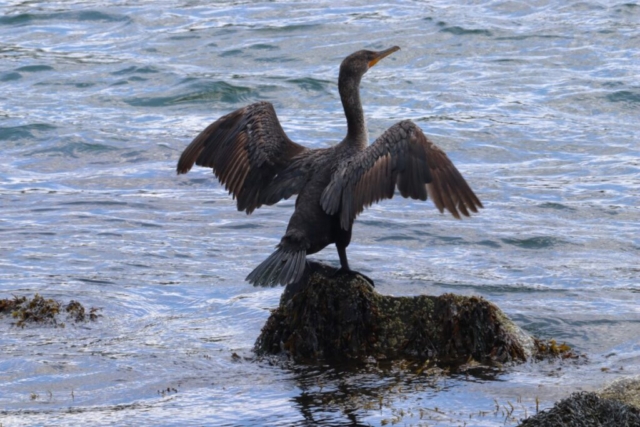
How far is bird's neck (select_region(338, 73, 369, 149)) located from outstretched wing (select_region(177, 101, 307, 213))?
0.39 metres

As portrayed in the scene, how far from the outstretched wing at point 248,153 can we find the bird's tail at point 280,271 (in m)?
0.67

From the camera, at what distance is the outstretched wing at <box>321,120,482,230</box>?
20.4 ft

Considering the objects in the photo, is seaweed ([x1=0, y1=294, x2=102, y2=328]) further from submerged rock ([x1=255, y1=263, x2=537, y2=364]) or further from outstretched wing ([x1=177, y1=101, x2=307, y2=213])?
submerged rock ([x1=255, y1=263, x2=537, y2=364])

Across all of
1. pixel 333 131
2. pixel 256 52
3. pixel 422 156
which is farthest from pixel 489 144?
pixel 422 156

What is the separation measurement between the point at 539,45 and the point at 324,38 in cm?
323

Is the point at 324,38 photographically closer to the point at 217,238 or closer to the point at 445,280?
the point at 217,238

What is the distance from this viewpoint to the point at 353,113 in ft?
23.2

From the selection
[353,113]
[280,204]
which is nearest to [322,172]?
[353,113]

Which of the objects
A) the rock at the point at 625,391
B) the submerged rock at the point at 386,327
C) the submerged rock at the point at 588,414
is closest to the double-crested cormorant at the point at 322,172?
the submerged rock at the point at 386,327

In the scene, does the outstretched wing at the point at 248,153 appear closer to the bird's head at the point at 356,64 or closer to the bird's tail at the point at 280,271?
the bird's head at the point at 356,64

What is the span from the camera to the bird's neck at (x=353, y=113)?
6.98 meters

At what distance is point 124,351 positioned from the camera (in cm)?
678

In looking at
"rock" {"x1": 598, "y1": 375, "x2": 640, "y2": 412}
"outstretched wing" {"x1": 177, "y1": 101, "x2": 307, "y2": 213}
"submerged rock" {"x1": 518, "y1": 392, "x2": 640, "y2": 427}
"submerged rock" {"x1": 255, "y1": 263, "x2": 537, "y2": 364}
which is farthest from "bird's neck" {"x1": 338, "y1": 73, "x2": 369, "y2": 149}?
"submerged rock" {"x1": 518, "y1": 392, "x2": 640, "y2": 427}

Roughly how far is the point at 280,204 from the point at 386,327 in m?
4.82
